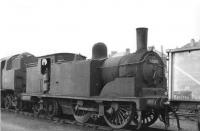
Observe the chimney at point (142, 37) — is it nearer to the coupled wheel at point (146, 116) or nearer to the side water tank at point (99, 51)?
the side water tank at point (99, 51)

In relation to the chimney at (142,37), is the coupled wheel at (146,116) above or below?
below

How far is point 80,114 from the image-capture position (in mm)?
12836

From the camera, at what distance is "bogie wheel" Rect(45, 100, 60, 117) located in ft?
46.3

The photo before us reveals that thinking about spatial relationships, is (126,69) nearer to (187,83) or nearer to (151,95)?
(151,95)

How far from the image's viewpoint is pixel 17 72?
1825 cm

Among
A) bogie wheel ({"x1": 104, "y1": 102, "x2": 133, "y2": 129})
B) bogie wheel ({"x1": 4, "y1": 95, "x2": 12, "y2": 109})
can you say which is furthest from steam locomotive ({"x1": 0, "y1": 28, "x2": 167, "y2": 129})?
bogie wheel ({"x1": 4, "y1": 95, "x2": 12, "y2": 109})

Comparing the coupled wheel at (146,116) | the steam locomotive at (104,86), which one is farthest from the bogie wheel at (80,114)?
the coupled wheel at (146,116)

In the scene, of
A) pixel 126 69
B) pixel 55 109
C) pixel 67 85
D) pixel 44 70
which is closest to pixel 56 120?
pixel 55 109

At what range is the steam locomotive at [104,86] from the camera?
10641mm

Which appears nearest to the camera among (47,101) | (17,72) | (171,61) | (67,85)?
(171,61)

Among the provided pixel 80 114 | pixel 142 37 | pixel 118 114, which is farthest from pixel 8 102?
pixel 142 37

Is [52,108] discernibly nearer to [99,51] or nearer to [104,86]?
[99,51]

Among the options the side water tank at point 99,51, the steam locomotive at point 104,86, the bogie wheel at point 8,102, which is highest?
the side water tank at point 99,51

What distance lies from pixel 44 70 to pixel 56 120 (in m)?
2.84
